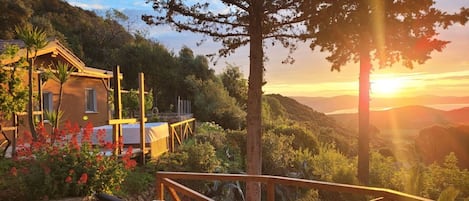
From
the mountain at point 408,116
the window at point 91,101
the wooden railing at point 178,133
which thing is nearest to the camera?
the wooden railing at point 178,133

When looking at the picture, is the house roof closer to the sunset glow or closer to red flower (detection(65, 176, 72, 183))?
red flower (detection(65, 176, 72, 183))

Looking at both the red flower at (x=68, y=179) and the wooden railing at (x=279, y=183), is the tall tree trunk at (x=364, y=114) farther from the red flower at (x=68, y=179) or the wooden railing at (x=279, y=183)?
the wooden railing at (x=279, y=183)

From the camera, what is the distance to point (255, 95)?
961 centimetres

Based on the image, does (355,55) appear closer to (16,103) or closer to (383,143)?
(16,103)

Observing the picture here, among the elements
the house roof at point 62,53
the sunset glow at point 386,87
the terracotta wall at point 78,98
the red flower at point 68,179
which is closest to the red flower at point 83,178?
the red flower at point 68,179

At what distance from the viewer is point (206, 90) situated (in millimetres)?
30328

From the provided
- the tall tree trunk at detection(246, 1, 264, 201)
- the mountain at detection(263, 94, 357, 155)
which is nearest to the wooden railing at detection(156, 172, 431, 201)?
the tall tree trunk at detection(246, 1, 264, 201)

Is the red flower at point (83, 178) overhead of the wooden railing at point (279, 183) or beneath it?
beneath

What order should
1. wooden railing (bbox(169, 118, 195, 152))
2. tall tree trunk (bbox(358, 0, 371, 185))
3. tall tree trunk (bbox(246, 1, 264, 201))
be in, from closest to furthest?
tall tree trunk (bbox(246, 1, 264, 201)) → tall tree trunk (bbox(358, 0, 371, 185)) → wooden railing (bbox(169, 118, 195, 152))

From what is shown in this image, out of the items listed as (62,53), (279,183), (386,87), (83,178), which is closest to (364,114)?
(386,87)

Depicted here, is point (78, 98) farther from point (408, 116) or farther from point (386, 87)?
point (408, 116)

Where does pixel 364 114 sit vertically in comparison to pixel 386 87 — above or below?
below

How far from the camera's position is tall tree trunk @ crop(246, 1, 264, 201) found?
9.45 meters

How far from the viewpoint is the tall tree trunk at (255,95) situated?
9.45 m
